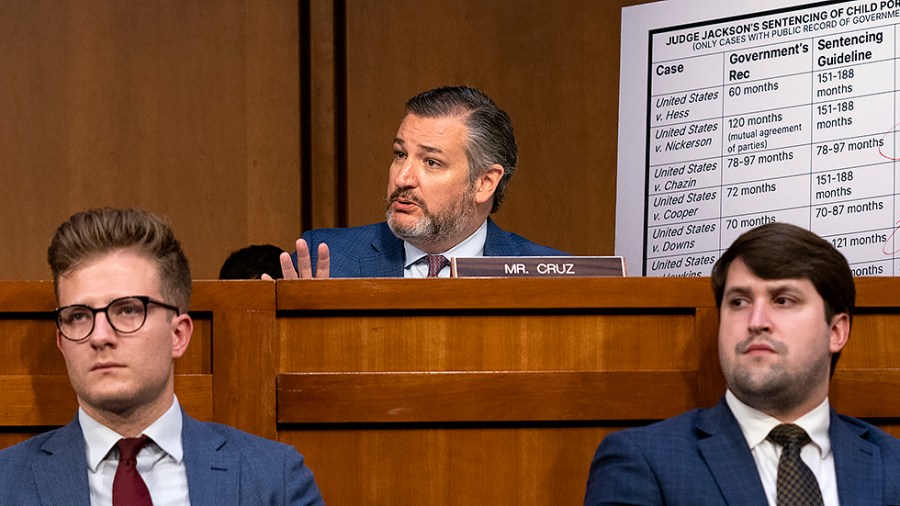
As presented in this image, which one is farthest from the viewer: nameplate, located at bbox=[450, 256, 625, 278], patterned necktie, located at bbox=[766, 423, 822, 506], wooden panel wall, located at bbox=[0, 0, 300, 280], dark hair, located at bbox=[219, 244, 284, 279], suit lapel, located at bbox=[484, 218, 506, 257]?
wooden panel wall, located at bbox=[0, 0, 300, 280]

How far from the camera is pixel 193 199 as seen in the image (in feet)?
14.6

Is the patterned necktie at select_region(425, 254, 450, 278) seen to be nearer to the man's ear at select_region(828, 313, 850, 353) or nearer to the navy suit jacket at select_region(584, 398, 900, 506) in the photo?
the navy suit jacket at select_region(584, 398, 900, 506)

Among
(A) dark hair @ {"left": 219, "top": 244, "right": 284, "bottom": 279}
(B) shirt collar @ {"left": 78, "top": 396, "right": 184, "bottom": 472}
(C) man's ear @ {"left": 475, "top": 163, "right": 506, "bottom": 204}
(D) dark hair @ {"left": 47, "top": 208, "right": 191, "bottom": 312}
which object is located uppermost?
(C) man's ear @ {"left": 475, "top": 163, "right": 506, "bottom": 204}

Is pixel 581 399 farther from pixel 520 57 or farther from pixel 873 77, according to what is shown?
pixel 520 57

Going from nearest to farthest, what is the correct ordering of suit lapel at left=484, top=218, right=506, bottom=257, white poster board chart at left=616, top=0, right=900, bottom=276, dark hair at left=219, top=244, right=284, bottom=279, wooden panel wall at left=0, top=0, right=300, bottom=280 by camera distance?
1. white poster board chart at left=616, top=0, right=900, bottom=276
2. suit lapel at left=484, top=218, right=506, bottom=257
3. dark hair at left=219, top=244, right=284, bottom=279
4. wooden panel wall at left=0, top=0, right=300, bottom=280

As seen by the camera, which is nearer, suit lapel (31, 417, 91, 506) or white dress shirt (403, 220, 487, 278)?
suit lapel (31, 417, 91, 506)

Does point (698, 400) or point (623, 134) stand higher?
point (623, 134)

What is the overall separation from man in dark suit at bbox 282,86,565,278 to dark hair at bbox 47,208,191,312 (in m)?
0.89

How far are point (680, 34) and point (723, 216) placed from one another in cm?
47

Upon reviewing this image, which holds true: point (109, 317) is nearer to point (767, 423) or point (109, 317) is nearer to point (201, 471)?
point (201, 471)

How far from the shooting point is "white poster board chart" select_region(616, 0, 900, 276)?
308cm

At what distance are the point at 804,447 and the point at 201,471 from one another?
3.38 ft

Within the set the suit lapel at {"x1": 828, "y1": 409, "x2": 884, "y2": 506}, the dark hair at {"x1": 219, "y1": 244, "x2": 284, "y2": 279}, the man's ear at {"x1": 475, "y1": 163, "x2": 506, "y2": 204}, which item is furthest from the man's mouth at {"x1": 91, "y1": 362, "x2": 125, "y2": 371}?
the dark hair at {"x1": 219, "y1": 244, "x2": 284, "y2": 279}

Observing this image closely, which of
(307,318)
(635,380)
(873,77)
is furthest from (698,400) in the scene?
(873,77)
